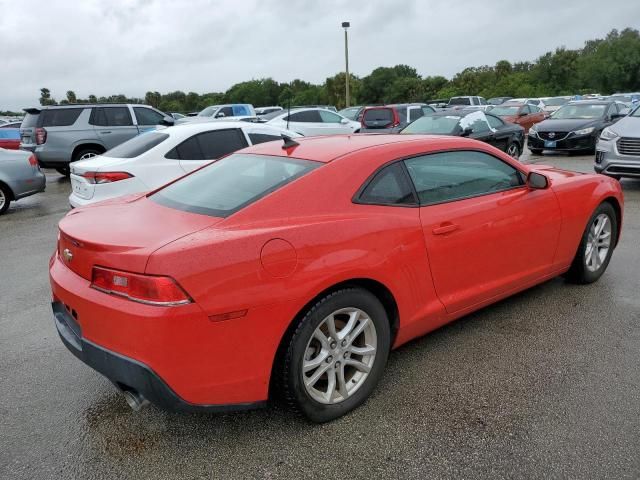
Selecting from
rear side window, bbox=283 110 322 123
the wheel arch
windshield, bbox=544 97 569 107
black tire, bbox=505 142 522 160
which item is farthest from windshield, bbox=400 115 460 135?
windshield, bbox=544 97 569 107

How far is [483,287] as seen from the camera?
346cm

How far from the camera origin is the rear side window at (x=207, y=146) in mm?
6820

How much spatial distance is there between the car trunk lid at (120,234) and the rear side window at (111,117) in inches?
397

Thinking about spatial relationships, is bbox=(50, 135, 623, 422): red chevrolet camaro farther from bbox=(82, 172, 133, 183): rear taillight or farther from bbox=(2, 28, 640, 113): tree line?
bbox=(2, 28, 640, 113): tree line

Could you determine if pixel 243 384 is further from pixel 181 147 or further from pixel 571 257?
pixel 181 147

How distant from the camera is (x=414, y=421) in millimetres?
2746

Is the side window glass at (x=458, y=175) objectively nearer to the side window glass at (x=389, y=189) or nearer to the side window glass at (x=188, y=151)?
the side window glass at (x=389, y=189)

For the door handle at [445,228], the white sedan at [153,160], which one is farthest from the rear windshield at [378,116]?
the door handle at [445,228]

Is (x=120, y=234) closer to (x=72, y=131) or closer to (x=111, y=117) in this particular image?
(x=72, y=131)

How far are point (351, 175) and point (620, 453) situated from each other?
6.23 feet

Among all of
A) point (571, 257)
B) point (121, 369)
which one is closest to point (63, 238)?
point (121, 369)

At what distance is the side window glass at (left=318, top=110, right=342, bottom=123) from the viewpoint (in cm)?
1612

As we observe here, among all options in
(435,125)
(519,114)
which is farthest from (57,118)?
(519,114)

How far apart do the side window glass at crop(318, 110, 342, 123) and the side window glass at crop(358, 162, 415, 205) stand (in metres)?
13.4
